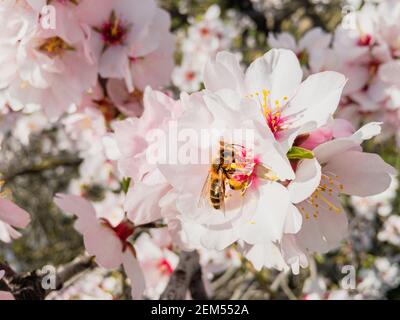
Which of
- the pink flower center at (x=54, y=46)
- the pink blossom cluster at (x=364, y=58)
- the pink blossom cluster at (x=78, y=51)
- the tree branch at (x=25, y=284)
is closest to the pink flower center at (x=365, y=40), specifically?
the pink blossom cluster at (x=364, y=58)

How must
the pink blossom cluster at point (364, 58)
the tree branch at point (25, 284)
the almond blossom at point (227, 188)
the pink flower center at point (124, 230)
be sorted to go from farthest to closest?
1. the pink blossom cluster at point (364, 58)
2. the pink flower center at point (124, 230)
3. the tree branch at point (25, 284)
4. the almond blossom at point (227, 188)

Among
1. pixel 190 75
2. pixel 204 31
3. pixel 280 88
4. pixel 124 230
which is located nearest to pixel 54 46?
pixel 124 230

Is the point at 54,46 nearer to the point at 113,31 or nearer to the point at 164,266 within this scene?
the point at 113,31

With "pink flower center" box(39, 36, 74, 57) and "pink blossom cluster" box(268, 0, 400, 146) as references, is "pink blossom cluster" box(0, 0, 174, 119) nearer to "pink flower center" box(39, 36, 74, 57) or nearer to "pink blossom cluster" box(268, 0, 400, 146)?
"pink flower center" box(39, 36, 74, 57)

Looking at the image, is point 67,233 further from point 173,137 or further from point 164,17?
point 173,137

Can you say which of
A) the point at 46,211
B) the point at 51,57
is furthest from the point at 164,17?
the point at 46,211

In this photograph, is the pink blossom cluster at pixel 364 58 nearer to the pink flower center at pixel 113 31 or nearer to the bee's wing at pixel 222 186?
the pink flower center at pixel 113 31

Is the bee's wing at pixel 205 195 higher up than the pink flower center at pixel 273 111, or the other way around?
the pink flower center at pixel 273 111
